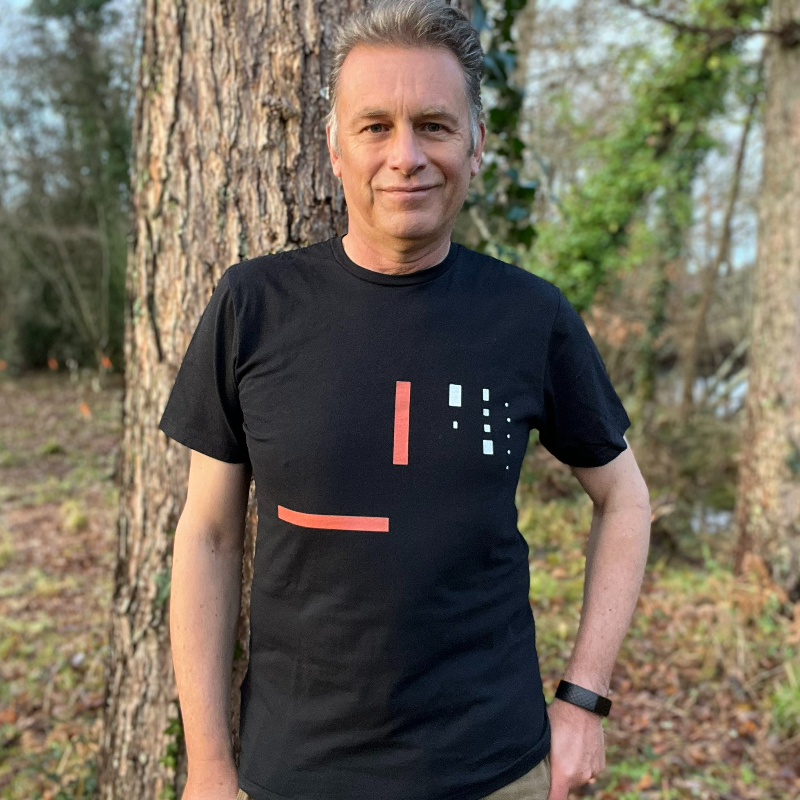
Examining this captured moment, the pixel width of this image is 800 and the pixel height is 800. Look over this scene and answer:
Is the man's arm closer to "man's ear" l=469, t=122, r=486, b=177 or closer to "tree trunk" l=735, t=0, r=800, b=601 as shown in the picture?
"man's ear" l=469, t=122, r=486, b=177

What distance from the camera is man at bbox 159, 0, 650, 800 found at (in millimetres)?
1413

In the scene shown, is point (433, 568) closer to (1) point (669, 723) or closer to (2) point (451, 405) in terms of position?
(2) point (451, 405)

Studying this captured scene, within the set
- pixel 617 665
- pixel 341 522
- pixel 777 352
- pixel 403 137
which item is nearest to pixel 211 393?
pixel 341 522

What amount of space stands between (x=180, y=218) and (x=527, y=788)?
1.71m

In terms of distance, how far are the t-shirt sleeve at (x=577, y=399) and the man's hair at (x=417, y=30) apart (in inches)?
17.6

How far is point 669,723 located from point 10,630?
12.6 feet

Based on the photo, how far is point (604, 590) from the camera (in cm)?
171

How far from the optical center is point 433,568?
4.64 feet

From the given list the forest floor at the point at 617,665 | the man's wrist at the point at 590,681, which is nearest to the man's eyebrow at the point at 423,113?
the man's wrist at the point at 590,681

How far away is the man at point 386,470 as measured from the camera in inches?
55.6

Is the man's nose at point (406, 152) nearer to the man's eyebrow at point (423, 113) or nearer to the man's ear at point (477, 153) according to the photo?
the man's eyebrow at point (423, 113)

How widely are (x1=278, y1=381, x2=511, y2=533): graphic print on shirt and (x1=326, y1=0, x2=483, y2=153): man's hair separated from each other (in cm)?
53

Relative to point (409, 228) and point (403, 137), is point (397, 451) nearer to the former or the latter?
point (409, 228)

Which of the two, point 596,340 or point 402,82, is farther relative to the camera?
point 596,340
